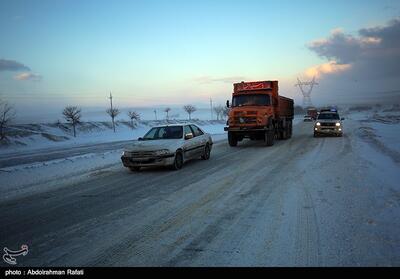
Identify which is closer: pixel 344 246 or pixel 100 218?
pixel 344 246

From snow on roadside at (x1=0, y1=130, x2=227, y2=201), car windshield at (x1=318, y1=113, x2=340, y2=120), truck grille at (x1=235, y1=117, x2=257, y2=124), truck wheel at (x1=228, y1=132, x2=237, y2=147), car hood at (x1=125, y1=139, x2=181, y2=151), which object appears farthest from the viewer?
car windshield at (x1=318, y1=113, x2=340, y2=120)

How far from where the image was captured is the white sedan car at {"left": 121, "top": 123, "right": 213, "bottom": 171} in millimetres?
12016

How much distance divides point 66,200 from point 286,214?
4862 mm

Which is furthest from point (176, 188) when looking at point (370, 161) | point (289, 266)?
point (370, 161)

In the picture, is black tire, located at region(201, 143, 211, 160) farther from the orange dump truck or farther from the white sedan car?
the orange dump truck

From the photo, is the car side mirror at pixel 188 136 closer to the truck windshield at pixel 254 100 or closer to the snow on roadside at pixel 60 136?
the truck windshield at pixel 254 100

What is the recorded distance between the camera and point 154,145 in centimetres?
1221

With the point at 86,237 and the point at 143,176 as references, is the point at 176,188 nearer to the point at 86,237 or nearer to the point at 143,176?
the point at 143,176

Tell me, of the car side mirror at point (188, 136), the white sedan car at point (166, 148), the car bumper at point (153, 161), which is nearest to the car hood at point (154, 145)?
the white sedan car at point (166, 148)

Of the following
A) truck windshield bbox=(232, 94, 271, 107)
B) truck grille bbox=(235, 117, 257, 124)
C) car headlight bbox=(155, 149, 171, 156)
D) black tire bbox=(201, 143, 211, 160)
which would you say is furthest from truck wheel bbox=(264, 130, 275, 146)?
car headlight bbox=(155, 149, 171, 156)

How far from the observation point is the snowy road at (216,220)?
14.9ft

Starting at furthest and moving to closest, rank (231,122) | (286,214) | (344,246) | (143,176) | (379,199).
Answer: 1. (231,122)
2. (143,176)
3. (379,199)
4. (286,214)
5. (344,246)

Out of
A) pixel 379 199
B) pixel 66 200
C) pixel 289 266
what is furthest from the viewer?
pixel 66 200

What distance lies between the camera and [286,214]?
638cm
